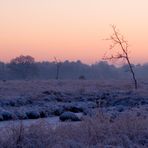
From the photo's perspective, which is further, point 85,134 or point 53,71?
point 53,71

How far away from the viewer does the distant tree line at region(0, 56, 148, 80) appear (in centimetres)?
14138

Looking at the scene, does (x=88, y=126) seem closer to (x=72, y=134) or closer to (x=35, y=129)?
(x=72, y=134)

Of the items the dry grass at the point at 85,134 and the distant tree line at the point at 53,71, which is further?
the distant tree line at the point at 53,71

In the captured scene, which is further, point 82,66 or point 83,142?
point 82,66

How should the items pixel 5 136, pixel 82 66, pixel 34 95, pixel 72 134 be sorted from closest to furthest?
pixel 5 136
pixel 72 134
pixel 34 95
pixel 82 66

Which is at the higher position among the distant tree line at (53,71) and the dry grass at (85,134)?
the distant tree line at (53,71)

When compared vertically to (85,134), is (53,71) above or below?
above

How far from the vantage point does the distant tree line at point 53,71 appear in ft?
464

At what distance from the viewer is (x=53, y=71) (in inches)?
6516

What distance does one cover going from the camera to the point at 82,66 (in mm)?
175750

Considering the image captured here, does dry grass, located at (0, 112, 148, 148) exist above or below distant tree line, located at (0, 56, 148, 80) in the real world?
below

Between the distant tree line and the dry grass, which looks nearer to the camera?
the dry grass

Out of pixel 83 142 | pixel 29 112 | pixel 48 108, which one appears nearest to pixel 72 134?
pixel 83 142

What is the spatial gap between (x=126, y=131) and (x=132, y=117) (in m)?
1.04
